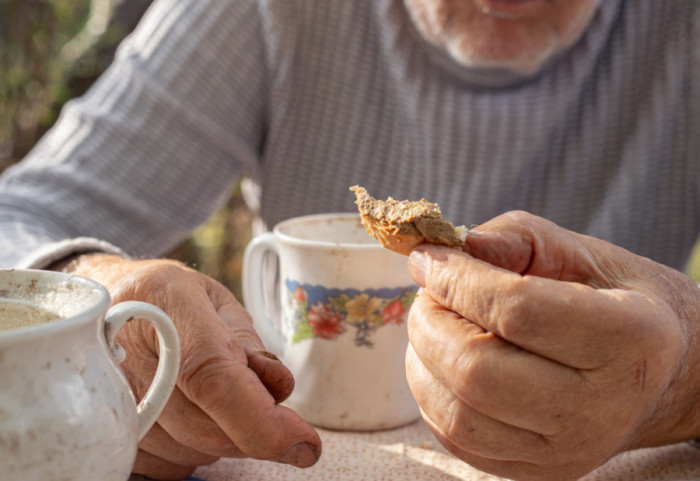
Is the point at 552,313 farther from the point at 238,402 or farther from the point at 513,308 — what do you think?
the point at 238,402

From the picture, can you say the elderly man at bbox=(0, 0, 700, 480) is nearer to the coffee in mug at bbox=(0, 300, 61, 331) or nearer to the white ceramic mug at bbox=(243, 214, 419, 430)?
the white ceramic mug at bbox=(243, 214, 419, 430)

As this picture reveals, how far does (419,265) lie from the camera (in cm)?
57

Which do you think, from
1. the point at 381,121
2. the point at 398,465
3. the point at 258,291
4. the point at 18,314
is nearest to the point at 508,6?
the point at 381,121

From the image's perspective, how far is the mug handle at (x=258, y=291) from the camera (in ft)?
2.72

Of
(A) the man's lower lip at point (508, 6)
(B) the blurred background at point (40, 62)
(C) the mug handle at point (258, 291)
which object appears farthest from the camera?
(B) the blurred background at point (40, 62)

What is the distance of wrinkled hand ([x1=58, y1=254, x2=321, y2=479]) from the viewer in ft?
1.81

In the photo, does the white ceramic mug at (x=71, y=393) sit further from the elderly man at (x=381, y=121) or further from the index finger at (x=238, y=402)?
the elderly man at (x=381, y=121)

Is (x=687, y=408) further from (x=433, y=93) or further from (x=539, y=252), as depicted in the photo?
(x=433, y=93)

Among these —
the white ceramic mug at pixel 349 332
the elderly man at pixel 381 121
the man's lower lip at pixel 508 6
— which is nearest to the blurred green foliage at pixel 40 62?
the elderly man at pixel 381 121

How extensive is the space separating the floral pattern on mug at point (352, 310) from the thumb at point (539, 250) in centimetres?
17

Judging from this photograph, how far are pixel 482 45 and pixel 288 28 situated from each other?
402mm

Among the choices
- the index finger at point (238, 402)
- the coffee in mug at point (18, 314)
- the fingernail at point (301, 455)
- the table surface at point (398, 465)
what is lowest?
the table surface at point (398, 465)

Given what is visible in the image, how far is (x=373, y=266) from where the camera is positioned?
0.73m

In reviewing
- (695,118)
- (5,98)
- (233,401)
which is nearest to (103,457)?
(233,401)
